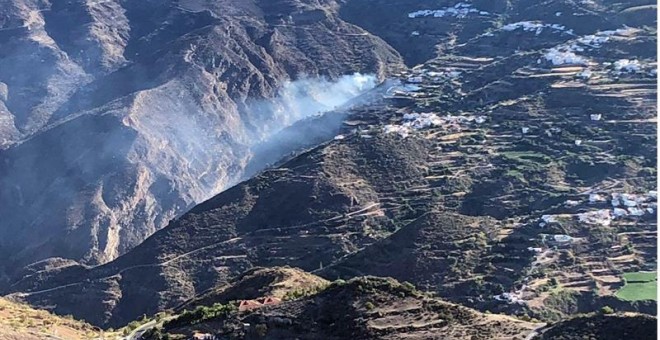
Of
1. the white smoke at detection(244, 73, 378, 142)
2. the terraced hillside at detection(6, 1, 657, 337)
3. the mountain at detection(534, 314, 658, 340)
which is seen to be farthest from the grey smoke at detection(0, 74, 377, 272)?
the mountain at detection(534, 314, 658, 340)

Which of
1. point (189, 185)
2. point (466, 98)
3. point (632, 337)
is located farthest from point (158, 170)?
point (632, 337)

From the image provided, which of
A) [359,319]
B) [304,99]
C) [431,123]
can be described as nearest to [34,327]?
[359,319]

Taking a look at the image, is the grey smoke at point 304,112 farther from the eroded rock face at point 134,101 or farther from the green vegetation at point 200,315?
the green vegetation at point 200,315

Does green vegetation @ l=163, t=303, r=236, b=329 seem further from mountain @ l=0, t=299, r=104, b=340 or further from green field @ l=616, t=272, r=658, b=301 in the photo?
green field @ l=616, t=272, r=658, b=301

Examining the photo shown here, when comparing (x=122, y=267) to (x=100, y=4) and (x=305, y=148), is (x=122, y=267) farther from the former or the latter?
(x=100, y=4)

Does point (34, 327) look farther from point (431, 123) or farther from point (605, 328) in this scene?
point (431, 123)

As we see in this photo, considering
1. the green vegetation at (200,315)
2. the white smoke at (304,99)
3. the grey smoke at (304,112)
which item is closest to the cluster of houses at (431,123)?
the grey smoke at (304,112)
